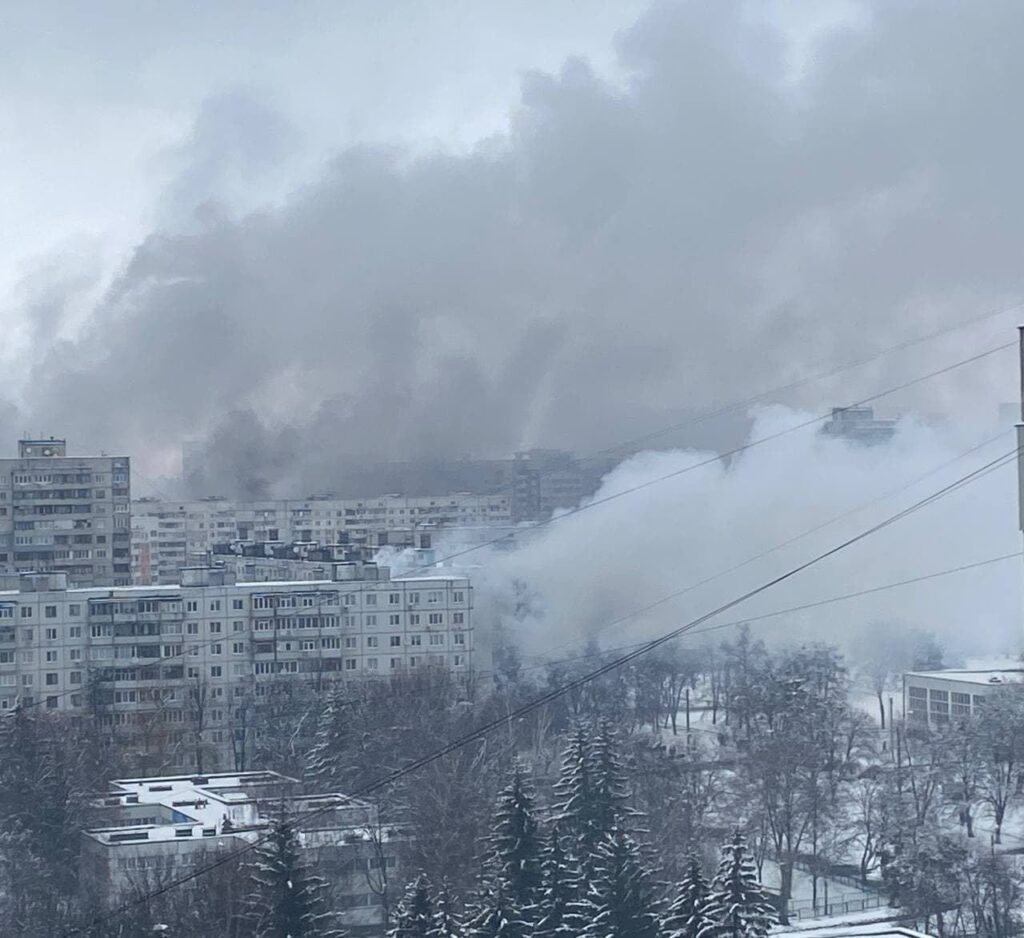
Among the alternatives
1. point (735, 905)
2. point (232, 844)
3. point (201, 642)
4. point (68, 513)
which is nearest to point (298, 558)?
point (201, 642)

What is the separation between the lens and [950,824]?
1202cm

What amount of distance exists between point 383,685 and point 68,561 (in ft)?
37.0

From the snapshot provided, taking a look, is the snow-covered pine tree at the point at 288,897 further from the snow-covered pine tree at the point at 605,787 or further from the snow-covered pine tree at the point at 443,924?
the snow-covered pine tree at the point at 605,787

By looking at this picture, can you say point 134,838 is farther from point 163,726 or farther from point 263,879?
point 163,726

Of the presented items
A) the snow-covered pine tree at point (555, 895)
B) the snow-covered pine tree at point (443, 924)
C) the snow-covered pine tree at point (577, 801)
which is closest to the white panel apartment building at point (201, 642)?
the snow-covered pine tree at point (577, 801)

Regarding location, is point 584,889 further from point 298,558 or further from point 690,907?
point 298,558

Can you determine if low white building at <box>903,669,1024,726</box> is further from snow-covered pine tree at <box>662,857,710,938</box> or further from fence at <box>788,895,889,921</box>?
snow-covered pine tree at <box>662,857,710,938</box>

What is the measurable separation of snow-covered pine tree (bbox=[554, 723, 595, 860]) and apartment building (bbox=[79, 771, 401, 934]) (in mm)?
1500

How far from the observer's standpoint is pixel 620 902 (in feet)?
23.7

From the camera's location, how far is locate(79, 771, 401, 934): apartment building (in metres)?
9.45

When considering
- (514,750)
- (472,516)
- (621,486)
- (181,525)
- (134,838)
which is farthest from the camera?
(181,525)

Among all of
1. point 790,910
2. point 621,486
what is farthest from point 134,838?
point 621,486

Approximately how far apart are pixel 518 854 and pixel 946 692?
8546mm

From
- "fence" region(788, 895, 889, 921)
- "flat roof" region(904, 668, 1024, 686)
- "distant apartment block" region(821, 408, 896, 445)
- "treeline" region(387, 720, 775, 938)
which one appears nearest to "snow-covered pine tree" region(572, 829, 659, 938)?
"treeline" region(387, 720, 775, 938)
